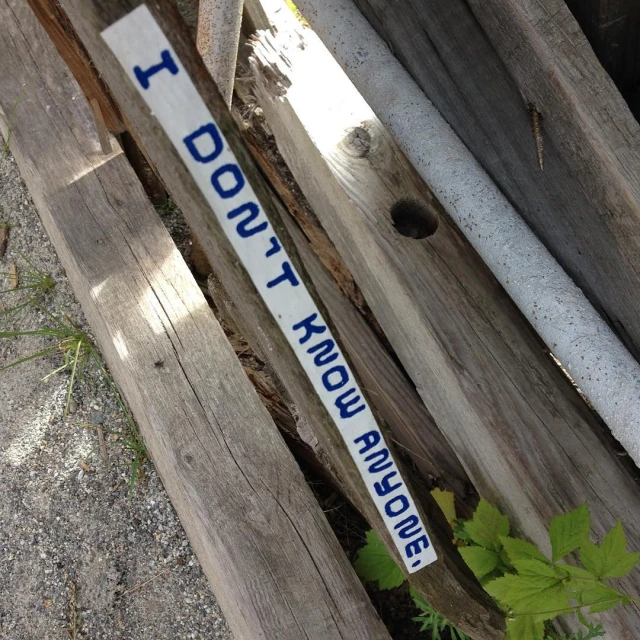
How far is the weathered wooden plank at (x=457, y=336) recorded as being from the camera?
156cm

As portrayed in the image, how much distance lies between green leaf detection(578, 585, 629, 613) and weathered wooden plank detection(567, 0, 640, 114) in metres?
1.30

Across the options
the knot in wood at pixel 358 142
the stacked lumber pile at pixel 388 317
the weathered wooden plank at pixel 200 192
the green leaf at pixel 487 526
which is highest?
the weathered wooden plank at pixel 200 192

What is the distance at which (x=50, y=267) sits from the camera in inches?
111

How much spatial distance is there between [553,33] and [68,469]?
6.82ft

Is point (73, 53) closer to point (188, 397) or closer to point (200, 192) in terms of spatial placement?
point (188, 397)

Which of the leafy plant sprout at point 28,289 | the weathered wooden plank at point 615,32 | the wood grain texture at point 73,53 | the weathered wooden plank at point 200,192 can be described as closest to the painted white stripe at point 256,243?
the weathered wooden plank at point 200,192

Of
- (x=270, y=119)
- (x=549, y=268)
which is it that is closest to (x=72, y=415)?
(x=270, y=119)

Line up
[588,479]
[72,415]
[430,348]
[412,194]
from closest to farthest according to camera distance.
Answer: [588,479] < [430,348] < [412,194] < [72,415]

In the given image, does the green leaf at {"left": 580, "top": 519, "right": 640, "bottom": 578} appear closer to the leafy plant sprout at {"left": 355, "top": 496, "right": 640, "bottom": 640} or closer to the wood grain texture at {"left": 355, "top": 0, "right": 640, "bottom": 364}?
the leafy plant sprout at {"left": 355, "top": 496, "right": 640, "bottom": 640}

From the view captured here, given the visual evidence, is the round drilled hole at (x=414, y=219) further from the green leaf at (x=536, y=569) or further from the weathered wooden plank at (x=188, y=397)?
the green leaf at (x=536, y=569)

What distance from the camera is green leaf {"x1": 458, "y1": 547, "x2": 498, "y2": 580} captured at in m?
1.60

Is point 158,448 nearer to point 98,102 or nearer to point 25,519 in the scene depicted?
point 25,519

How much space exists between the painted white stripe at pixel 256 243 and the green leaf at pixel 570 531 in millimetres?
283

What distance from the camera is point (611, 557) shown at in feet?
4.24
